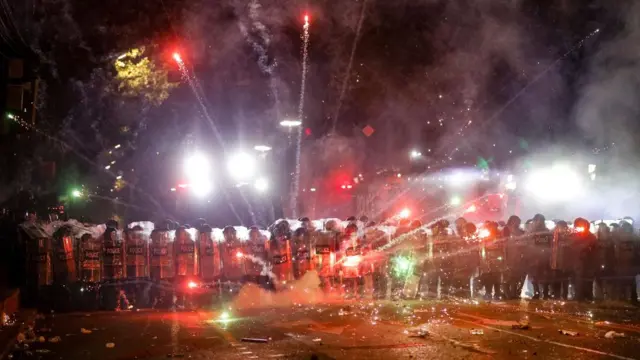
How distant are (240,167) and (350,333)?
53.0 ft

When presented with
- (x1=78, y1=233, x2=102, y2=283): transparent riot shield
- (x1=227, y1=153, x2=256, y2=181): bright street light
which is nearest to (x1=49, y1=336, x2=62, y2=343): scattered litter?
(x1=78, y1=233, x2=102, y2=283): transparent riot shield

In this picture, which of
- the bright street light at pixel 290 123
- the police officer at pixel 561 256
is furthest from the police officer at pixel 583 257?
the bright street light at pixel 290 123

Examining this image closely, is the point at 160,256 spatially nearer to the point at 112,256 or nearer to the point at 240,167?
the point at 112,256

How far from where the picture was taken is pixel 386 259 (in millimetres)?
11195

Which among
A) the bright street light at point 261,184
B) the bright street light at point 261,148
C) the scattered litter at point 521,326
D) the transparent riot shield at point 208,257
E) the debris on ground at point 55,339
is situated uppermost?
the bright street light at point 261,148

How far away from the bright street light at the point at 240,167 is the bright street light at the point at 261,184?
17.2 inches

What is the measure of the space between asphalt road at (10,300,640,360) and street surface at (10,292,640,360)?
0.04 ft

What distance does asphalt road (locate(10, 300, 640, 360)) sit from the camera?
19.9ft

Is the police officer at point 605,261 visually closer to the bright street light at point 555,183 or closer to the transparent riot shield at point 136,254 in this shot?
the transparent riot shield at point 136,254

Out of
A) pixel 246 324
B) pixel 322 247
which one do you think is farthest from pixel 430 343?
→ pixel 322 247

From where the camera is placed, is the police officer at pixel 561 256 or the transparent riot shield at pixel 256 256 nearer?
the transparent riot shield at pixel 256 256

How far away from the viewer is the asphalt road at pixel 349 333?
6.06m

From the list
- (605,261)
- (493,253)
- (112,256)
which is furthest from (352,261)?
(605,261)

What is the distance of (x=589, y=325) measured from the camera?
7.91 m
